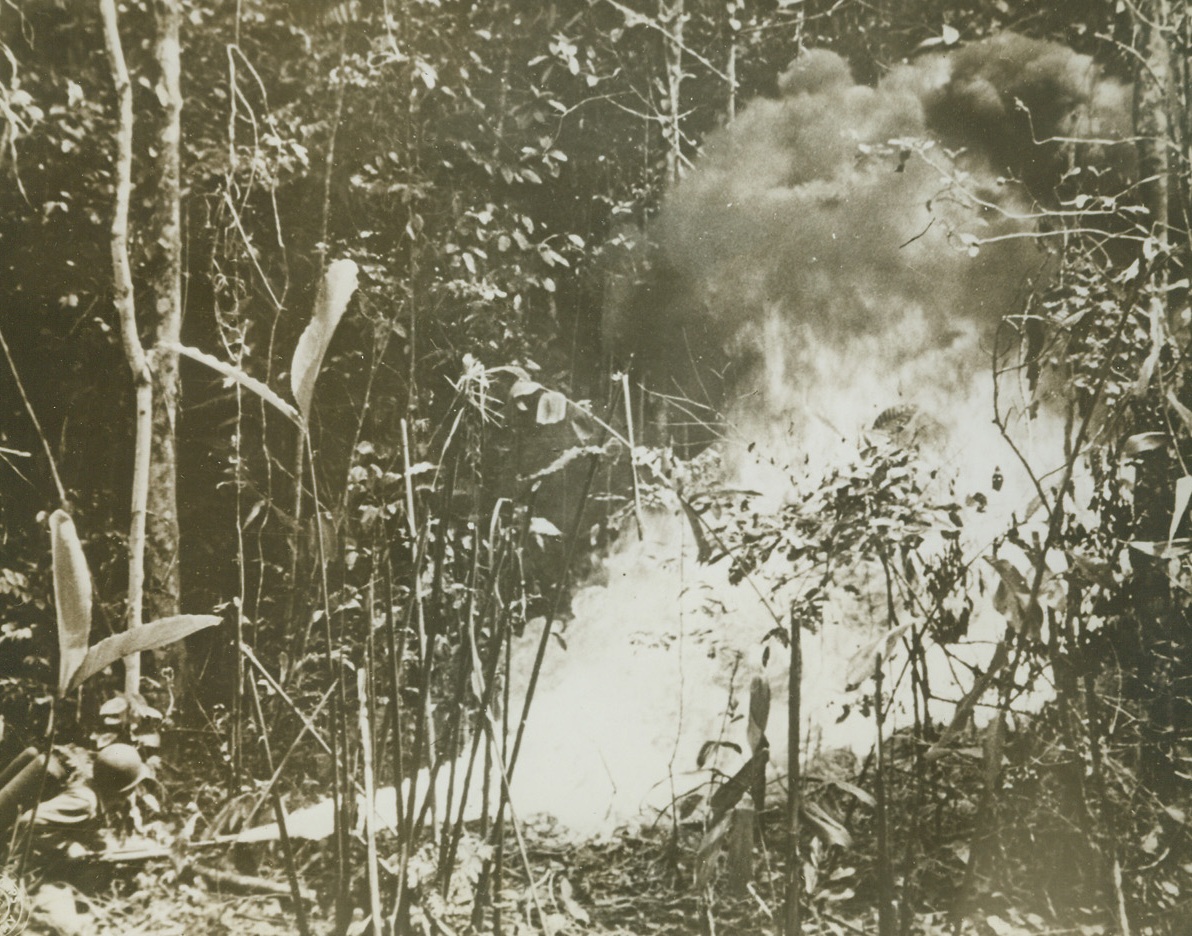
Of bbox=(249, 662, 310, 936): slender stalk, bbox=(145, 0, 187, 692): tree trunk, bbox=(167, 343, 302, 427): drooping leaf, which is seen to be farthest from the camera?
bbox=(145, 0, 187, 692): tree trunk

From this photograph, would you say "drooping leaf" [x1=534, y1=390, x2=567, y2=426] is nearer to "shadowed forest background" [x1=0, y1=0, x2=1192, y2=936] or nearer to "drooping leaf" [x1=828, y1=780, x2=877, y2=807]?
"shadowed forest background" [x1=0, y1=0, x2=1192, y2=936]

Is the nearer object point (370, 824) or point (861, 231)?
point (370, 824)

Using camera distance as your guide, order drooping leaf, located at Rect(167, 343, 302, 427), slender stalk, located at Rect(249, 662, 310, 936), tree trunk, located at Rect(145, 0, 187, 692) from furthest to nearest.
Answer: tree trunk, located at Rect(145, 0, 187, 692) < slender stalk, located at Rect(249, 662, 310, 936) < drooping leaf, located at Rect(167, 343, 302, 427)

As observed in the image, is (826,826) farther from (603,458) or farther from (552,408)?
(552,408)

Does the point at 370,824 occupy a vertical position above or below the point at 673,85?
below

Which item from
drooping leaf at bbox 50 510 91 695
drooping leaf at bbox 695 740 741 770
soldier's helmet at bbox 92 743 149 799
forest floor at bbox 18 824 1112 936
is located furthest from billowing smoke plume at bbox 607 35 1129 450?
soldier's helmet at bbox 92 743 149 799

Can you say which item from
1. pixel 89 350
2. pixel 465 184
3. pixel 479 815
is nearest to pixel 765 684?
pixel 479 815

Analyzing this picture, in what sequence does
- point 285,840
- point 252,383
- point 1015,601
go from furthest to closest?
1. point 1015,601
2. point 285,840
3. point 252,383

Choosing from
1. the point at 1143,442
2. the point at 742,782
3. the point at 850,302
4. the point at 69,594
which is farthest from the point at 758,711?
the point at 69,594
